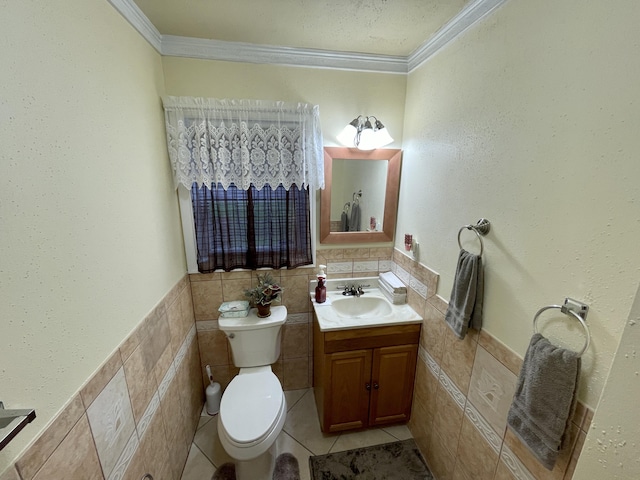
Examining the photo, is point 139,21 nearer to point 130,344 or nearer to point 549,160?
point 130,344

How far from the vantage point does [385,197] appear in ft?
6.46

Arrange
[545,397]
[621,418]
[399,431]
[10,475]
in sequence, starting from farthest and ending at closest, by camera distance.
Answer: [399,431] → [545,397] → [10,475] → [621,418]

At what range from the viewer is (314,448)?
178 cm

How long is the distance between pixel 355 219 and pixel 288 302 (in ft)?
2.70

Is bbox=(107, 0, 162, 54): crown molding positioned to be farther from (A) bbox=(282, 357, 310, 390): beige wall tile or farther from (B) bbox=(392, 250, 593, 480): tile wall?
(A) bbox=(282, 357, 310, 390): beige wall tile

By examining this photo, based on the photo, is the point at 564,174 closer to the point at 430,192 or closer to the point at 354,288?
the point at 430,192

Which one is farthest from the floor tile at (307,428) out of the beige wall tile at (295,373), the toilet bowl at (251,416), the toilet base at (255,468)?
the toilet bowl at (251,416)

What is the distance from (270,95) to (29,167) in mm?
1313

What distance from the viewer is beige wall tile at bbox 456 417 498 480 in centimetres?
116

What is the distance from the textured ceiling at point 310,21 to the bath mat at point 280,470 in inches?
101

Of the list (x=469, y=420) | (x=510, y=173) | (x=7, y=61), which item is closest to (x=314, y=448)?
(x=469, y=420)

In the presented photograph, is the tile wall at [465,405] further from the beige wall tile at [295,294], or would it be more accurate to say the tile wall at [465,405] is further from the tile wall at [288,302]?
the beige wall tile at [295,294]

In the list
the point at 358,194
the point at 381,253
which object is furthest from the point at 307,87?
the point at 381,253

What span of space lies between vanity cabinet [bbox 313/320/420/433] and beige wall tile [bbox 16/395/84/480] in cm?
114
